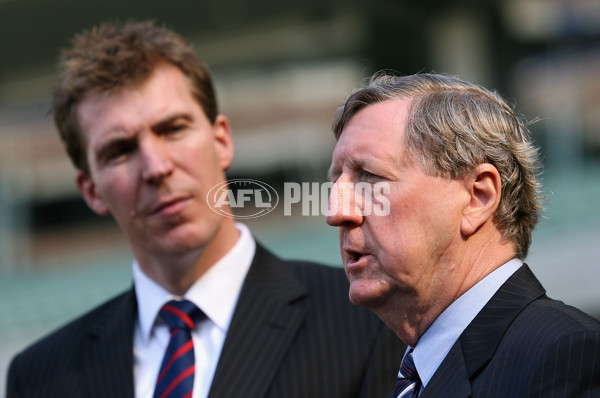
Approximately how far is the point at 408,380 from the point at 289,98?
1096 centimetres

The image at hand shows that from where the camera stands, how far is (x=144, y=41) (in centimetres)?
289

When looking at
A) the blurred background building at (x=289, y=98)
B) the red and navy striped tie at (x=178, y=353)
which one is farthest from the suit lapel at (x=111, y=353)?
the blurred background building at (x=289, y=98)

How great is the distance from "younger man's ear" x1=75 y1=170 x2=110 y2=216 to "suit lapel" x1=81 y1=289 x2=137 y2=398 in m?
0.33

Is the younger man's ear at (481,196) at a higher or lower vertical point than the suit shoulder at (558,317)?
higher

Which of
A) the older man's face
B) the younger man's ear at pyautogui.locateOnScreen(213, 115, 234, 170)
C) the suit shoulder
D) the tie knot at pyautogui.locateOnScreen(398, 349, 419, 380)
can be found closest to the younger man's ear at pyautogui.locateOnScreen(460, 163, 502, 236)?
the older man's face

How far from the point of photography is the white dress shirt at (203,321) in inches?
101

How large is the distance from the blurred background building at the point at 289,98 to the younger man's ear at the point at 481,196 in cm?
822

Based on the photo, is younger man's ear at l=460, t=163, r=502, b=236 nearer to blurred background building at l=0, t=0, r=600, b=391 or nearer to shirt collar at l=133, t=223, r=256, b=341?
shirt collar at l=133, t=223, r=256, b=341

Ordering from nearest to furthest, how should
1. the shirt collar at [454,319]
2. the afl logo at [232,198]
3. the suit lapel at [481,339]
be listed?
1. the suit lapel at [481,339]
2. the shirt collar at [454,319]
3. the afl logo at [232,198]

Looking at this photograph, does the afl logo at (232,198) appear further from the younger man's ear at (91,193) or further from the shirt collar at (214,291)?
the younger man's ear at (91,193)

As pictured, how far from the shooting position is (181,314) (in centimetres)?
262

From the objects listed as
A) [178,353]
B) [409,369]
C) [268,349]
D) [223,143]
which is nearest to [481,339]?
[409,369]

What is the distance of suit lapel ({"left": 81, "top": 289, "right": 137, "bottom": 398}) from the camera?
2.59m

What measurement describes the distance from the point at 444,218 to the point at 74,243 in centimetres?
1084
